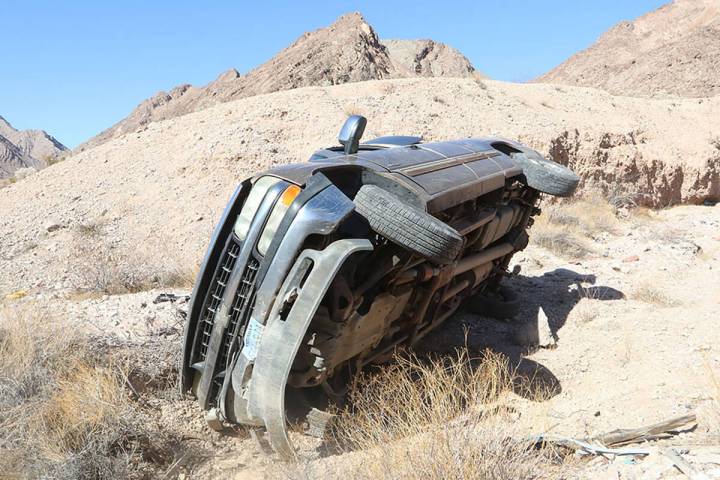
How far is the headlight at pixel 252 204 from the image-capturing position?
3.62 metres

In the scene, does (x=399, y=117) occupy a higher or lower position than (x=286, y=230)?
higher

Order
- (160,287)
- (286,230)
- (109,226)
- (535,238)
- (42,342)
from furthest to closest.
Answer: (109,226)
(535,238)
(160,287)
(42,342)
(286,230)

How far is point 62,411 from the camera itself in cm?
371

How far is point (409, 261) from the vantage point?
12.2 ft

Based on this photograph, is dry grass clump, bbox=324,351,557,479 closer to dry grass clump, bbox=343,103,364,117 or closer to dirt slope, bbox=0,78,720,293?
dirt slope, bbox=0,78,720,293

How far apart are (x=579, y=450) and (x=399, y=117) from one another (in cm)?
972

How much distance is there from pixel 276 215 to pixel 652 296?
5.10 metres

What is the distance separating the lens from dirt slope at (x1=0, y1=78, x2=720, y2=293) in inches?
391

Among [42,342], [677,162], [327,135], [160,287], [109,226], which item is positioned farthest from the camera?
[677,162]

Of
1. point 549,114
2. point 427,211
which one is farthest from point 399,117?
point 427,211

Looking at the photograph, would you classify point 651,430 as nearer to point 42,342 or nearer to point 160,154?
point 42,342

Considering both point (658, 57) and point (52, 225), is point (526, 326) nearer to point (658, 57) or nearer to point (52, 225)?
point (52, 225)

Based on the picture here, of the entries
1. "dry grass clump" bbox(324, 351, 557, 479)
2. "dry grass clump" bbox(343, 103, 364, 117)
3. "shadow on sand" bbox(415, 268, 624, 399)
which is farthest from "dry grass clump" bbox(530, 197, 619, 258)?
"dry grass clump" bbox(324, 351, 557, 479)

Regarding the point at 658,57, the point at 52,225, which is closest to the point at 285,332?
the point at 52,225
